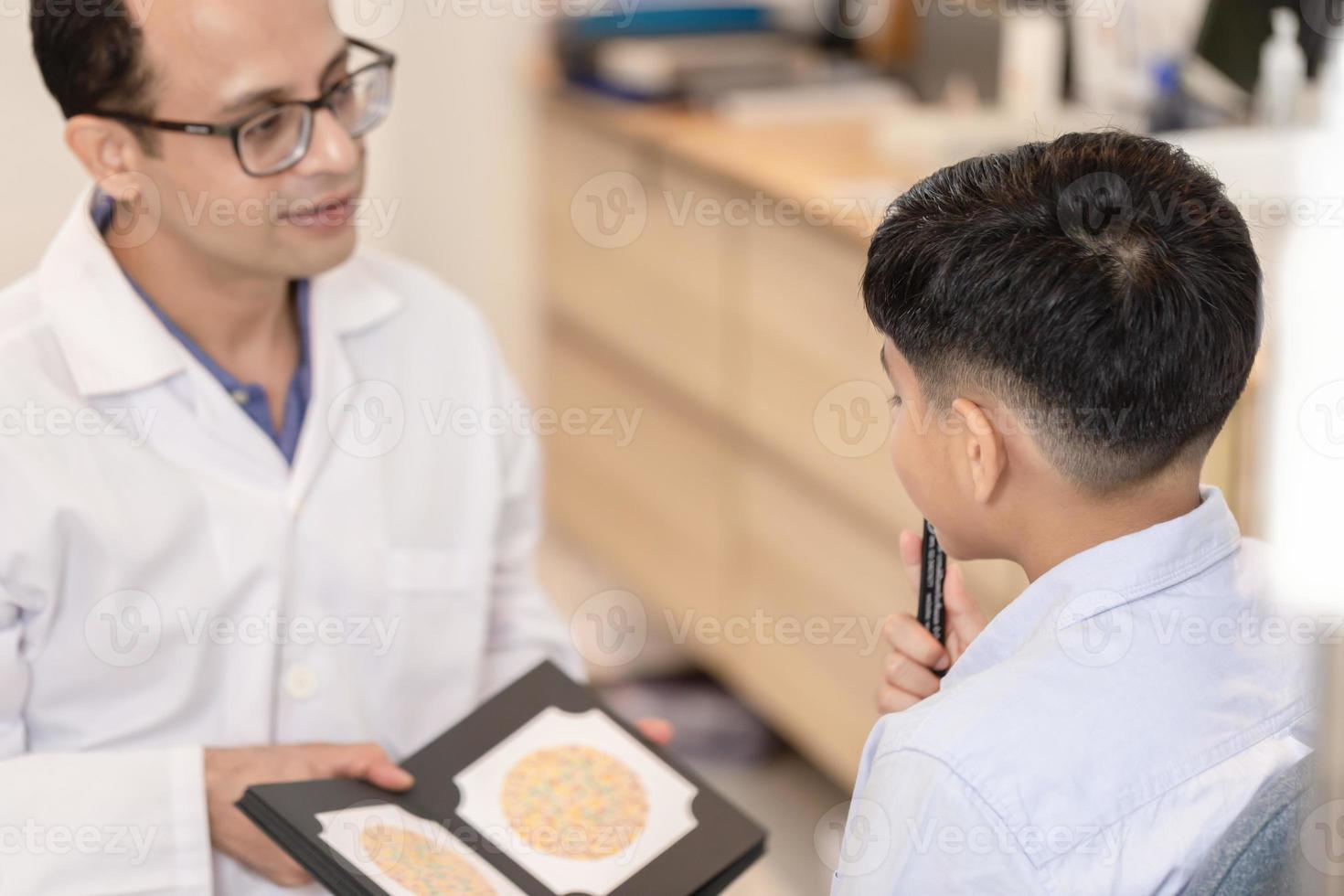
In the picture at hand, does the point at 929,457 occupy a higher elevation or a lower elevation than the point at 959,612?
higher

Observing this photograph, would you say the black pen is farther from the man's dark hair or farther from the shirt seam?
the man's dark hair

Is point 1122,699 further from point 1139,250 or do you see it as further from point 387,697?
point 387,697

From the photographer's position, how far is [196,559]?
4.24ft

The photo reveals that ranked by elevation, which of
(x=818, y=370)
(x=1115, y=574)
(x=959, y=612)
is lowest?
(x=818, y=370)

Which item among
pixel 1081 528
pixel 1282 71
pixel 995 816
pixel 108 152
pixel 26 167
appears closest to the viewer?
pixel 995 816

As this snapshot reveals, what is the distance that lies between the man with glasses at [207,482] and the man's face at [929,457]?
49 centimetres

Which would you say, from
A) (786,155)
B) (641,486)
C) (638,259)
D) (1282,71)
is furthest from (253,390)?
(641,486)

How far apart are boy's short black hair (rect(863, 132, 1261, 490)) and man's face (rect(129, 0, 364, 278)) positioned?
591mm

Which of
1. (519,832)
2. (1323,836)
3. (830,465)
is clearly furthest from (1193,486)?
(830,465)

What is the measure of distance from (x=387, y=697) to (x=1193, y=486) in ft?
2.59

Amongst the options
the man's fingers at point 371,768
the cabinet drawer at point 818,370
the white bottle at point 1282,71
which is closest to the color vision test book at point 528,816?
the man's fingers at point 371,768

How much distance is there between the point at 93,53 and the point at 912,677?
846mm

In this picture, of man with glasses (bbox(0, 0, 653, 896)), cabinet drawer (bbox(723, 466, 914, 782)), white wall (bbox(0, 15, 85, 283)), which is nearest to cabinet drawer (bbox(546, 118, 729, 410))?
cabinet drawer (bbox(723, 466, 914, 782))

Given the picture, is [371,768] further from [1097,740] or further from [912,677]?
[1097,740]
